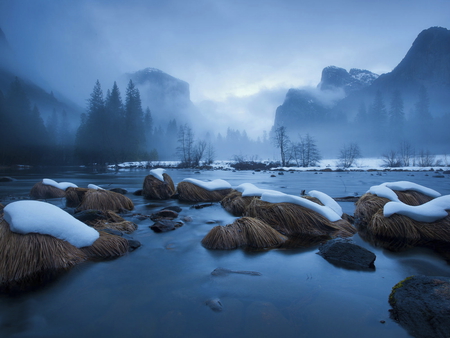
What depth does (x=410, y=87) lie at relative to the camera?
110000 mm

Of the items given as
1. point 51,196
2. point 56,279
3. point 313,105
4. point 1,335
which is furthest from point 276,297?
point 313,105

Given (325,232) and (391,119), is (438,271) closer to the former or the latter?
(325,232)

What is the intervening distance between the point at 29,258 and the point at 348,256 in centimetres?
434

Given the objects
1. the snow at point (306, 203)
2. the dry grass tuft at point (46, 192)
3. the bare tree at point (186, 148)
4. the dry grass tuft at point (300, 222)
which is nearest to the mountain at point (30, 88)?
the bare tree at point (186, 148)

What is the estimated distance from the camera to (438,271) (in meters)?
3.07

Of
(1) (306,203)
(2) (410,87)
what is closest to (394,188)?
(1) (306,203)

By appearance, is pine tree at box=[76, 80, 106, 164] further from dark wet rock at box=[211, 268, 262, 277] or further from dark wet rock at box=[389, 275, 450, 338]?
dark wet rock at box=[389, 275, 450, 338]

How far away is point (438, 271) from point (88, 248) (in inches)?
201

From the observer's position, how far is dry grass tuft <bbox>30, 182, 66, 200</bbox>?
9545mm

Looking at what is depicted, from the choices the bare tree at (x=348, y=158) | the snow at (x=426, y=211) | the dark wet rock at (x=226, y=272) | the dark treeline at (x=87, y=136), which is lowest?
the dark wet rock at (x=226, y=272)

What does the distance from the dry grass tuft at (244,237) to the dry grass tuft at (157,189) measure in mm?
6216

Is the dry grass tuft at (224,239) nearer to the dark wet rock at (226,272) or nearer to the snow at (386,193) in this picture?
the dark wet rock at (226,272)

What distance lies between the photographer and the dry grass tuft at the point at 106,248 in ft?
11.2

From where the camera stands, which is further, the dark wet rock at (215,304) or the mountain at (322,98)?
the mountain at (322,98)
